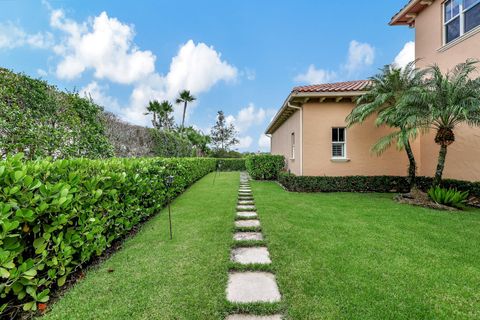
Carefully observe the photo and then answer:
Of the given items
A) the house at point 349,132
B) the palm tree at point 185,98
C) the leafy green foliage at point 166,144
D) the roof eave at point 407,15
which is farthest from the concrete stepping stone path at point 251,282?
the palm tree at point 185,98

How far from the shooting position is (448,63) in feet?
25.5

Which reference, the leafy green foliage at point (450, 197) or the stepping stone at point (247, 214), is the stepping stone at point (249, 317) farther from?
the leafy green foliage at point (450, 197)

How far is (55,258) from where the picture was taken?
2.22 m

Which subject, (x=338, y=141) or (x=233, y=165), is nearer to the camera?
(x=338, y=141)

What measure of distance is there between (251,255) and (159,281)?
1.32 meters

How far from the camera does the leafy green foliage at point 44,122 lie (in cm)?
421

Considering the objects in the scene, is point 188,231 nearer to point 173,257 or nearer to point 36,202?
point 173,257

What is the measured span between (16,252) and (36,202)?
0.42m

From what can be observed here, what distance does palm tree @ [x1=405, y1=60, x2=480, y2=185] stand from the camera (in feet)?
19.3

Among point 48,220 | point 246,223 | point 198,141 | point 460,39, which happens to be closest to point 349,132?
point 460,39

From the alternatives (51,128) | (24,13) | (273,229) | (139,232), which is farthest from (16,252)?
(24,13)

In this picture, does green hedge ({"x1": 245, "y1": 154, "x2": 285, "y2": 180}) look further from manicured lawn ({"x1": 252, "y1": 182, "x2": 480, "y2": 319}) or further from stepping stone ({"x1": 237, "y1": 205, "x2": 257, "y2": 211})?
manicured lawn ({"x1": 252, "y1": 182, "x2": 480, "y2": 319})

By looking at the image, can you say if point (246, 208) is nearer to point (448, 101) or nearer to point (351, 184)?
point (351, 184)

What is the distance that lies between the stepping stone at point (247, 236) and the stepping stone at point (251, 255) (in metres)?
0.40
